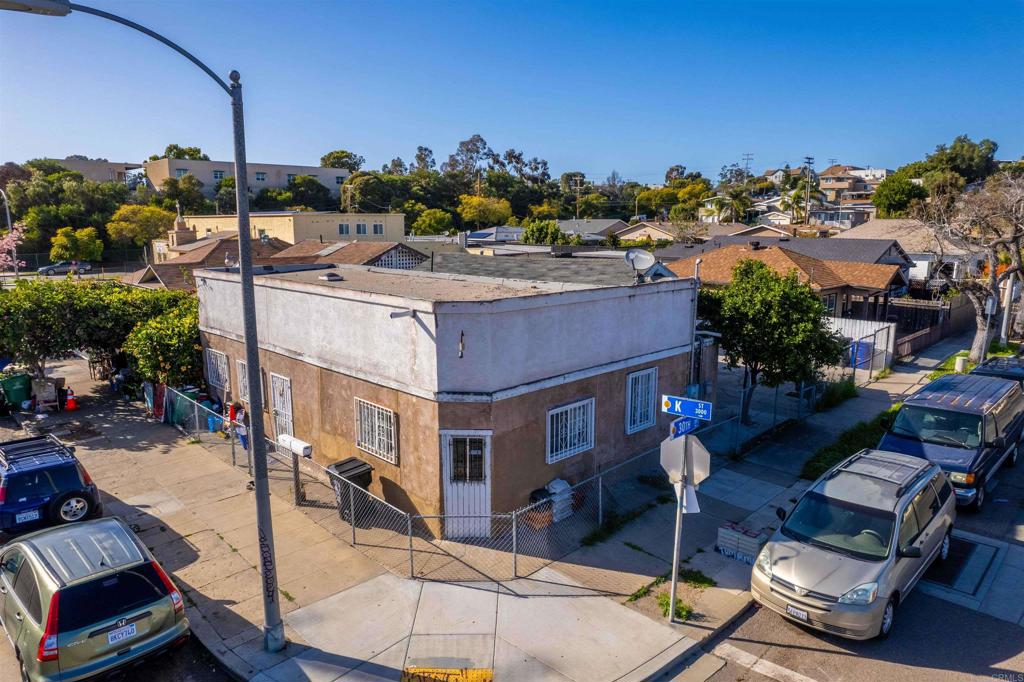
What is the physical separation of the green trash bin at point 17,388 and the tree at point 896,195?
71390 millimetres

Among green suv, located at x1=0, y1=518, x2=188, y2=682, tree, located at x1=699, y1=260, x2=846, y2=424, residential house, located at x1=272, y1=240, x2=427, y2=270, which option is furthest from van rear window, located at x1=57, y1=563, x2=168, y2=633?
residential house, located at x1=272, y1=240, x2=427, y2=270

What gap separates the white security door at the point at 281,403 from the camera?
14477 mm

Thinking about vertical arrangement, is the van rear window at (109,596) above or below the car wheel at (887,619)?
above

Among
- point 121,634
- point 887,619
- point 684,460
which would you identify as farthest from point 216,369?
point 887,619

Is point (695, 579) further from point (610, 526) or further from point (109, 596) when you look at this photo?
point (109, 596)

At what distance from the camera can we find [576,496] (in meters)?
12.0

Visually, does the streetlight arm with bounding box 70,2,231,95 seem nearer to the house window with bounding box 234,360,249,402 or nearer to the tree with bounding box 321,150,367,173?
the house window with bounding box 234,360,249,402

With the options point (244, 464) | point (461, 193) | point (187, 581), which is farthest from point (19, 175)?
point (187, 581)

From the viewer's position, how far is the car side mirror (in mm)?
8567

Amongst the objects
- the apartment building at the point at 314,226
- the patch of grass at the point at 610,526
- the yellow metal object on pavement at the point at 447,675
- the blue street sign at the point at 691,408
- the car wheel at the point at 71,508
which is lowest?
the yellow metal object on pavement at the point at 447,675

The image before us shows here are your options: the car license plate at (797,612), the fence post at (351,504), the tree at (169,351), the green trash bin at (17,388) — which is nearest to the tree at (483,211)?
the tree at (169,351)

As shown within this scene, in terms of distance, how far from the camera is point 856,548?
8711 mm

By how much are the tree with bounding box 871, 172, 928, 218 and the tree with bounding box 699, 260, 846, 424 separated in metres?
58.6

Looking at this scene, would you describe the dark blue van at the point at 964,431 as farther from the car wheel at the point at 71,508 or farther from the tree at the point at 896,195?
the tree at the point at 896,195
